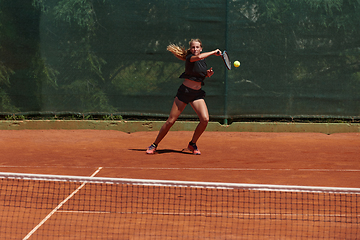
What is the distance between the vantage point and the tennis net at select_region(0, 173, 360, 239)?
3.32 m

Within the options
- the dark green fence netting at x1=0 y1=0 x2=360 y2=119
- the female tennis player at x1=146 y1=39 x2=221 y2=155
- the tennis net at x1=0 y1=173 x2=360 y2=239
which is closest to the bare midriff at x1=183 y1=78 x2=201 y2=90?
the female tennis player at x1=146 y1=39 x2=221 y2=155

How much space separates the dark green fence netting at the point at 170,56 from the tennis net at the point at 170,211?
14.4 ft

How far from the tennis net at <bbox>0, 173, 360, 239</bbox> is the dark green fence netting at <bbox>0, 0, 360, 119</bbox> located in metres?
4.39

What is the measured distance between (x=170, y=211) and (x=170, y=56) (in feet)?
17.2

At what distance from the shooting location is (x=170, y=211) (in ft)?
12.5

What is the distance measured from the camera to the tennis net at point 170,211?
3320mm

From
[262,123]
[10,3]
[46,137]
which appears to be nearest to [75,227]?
[46,137]

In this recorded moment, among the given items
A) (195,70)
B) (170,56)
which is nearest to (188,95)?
(195,70)

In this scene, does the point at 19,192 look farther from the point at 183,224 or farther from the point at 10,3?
the point at 10,3

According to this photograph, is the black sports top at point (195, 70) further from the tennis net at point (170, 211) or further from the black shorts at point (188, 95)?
the tennis net at point (170, 211)

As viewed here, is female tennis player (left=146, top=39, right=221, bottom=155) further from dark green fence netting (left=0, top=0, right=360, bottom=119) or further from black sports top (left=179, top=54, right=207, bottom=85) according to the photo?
dark green fence netting (left=0, top=0, right=360, bottom=119)

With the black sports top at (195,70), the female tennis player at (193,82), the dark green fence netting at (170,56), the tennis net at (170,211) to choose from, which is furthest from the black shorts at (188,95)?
the dark green fence netting at (170,56)

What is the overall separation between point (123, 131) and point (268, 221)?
5.60 m

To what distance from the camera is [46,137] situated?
821 centimetres
